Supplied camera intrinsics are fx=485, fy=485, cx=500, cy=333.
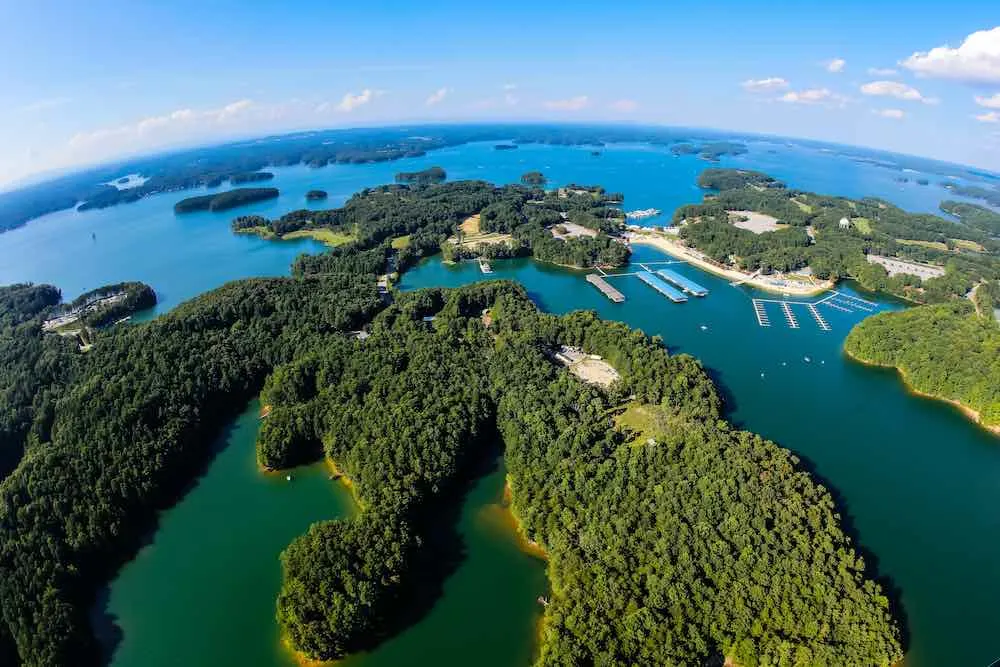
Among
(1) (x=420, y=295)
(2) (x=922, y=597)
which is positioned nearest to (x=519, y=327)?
(1) (x=420, y=295)

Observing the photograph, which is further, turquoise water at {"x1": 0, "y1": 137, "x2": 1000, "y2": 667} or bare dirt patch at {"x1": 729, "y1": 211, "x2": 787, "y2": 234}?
bare dirt patch at {"x1": 729, "y1": 211, "x2": 787, "y2": 234}

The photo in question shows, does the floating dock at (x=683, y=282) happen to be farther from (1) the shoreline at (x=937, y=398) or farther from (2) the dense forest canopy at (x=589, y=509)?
(2) the dense forest canopy at (x=589, y=509)

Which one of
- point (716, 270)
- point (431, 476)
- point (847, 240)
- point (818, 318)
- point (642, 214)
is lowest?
point (431, 476)

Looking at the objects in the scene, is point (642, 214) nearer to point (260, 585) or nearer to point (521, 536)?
point (521, 536)

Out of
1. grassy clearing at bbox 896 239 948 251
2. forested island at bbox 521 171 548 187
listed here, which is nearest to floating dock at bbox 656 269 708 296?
grassy clearing at bbox 896 239 948 251

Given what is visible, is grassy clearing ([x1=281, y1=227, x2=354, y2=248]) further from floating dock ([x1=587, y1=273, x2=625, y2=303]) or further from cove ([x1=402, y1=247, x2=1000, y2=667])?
floating dock ([x1=587, y1=273, x2=625, y2=303])

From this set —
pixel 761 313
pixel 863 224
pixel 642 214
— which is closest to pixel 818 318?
pixel 761 313

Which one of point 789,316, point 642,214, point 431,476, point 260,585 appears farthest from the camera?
point 642,214
